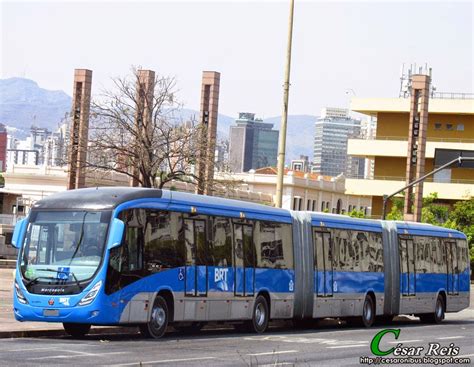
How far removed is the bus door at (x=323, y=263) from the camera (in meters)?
31.8

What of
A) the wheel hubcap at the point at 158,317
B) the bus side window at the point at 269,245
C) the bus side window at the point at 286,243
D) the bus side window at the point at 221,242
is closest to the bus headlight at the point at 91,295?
the wheel hubcap at the point at 158,317

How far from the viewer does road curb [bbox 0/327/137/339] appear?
75.9ft

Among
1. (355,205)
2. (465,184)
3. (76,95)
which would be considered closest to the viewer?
(76,95)

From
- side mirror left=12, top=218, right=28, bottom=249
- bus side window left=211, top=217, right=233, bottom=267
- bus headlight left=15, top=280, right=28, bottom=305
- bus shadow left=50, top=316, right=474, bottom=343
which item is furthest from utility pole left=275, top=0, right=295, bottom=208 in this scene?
bus headlight left=15, top=280, right=28, bottom=305

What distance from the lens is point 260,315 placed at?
28844mm

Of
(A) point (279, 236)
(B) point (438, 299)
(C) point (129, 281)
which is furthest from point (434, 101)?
(C) point (129, 281)

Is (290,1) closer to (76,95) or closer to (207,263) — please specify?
(207,263)

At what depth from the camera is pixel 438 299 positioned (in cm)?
3925

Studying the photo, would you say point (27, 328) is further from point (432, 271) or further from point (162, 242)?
point (432, 271)

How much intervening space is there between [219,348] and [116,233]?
283 centimetres

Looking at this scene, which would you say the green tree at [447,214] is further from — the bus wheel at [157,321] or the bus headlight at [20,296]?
the bus headlight at [20,296]

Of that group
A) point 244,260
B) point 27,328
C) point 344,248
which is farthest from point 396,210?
point 27,328

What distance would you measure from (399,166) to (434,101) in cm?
588

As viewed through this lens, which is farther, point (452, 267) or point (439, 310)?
point (452, 267)
